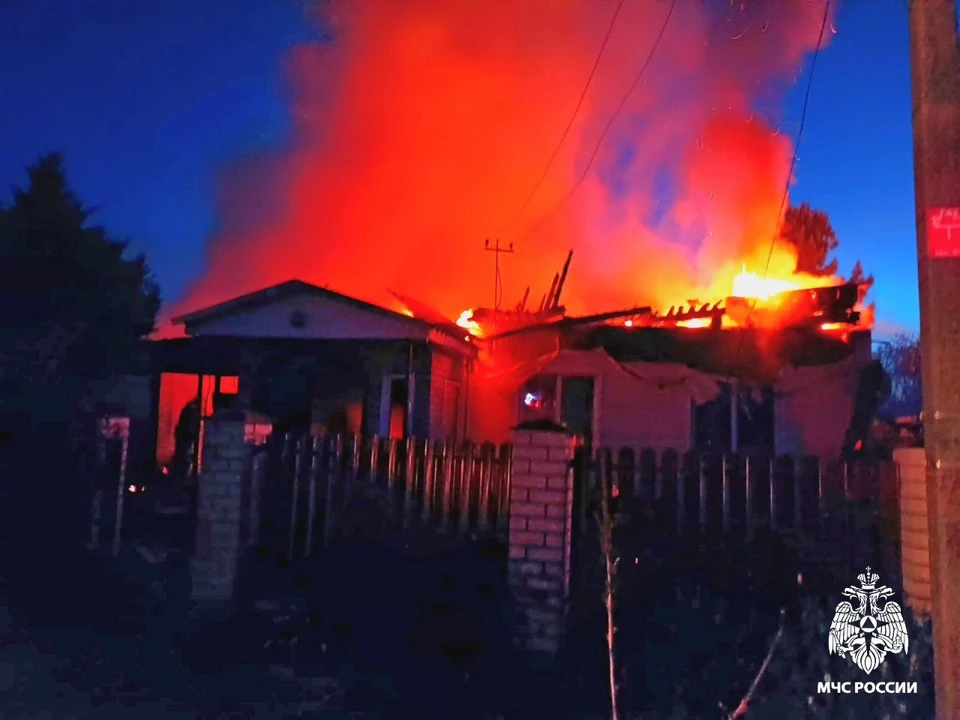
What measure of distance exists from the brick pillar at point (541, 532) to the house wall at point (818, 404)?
789cm

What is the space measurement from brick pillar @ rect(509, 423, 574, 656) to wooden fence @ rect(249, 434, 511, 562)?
1.82 feet

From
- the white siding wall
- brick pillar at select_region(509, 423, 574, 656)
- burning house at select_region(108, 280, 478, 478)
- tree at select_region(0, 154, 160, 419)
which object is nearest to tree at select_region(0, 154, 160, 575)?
tree at select_region(0, 154, 160, 419)

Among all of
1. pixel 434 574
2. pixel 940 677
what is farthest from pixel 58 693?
pixel 940 677

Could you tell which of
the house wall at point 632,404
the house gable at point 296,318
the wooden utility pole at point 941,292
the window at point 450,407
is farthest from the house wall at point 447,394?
the wooden utility pole at point 941,292

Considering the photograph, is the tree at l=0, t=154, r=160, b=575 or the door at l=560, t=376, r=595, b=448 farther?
the tree at l=0, t=154, r=160, b=575

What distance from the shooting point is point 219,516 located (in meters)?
6.13

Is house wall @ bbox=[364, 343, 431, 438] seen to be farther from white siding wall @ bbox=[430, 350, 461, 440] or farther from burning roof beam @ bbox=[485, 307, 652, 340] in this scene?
burning roof beam @ bbox=[485, 307, 652, 340]

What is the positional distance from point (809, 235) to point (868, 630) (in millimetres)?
19396

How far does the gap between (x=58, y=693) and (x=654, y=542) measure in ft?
13.6

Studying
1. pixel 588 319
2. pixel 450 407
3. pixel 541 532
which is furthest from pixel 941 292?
pixel 450 407

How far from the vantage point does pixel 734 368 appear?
41.3 feet

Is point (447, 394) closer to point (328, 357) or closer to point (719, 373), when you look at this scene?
point (328, 357)

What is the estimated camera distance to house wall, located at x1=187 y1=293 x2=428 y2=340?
12.5 m

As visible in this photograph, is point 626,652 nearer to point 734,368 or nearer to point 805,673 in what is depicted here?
point 805,673
